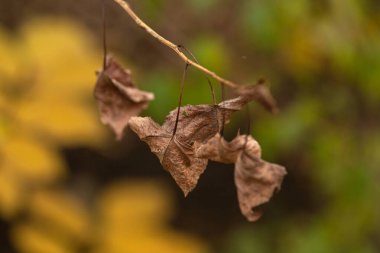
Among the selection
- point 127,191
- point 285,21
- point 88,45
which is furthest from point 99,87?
point 127,191

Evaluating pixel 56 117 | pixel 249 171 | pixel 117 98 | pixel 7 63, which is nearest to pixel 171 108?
pixel 56 117

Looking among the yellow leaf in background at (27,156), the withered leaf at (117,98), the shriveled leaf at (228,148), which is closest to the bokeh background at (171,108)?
the yellow leaf in background at (27,156)

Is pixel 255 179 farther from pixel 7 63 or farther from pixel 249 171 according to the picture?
pixel 7 63

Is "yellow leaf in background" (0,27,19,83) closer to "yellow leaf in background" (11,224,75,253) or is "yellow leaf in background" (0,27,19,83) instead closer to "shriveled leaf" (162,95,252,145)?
"yellow leaf in background" (11,224,75,253)

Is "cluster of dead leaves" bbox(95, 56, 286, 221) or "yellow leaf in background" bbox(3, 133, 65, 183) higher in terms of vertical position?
"cluster of dead leaves" bbox(95, 56, 286, 221)

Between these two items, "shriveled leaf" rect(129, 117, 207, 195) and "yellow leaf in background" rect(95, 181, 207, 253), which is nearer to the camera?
"shriveled leaf" rect(129, 117, 207, 195)

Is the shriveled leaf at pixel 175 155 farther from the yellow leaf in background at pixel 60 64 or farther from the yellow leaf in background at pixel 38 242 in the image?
the yellow leaf in background at pixel 38 242

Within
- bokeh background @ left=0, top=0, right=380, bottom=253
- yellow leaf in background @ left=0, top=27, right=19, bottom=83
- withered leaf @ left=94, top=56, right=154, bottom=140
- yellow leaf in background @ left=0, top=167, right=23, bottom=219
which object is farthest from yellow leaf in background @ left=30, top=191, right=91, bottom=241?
withered leaf @ left=94, top=56, right=154, bottom=140
